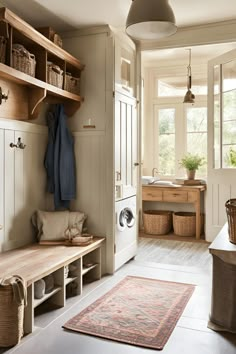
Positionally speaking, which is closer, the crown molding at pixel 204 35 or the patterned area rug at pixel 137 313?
the patterned area rug at pixel 137 313

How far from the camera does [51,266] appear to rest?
108 inches

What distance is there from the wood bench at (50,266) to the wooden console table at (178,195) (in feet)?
7.28

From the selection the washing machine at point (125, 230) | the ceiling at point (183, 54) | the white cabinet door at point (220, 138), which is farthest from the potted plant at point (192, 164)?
the washing machine at point (125, 230)

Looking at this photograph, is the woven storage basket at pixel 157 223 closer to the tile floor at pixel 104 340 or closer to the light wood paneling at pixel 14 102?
the tile floor at pixel 104 340

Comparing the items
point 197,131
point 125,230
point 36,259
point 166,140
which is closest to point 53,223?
point 36,259

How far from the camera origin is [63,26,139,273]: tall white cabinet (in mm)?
3707

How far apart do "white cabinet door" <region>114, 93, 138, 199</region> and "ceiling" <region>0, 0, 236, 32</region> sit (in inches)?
30.5

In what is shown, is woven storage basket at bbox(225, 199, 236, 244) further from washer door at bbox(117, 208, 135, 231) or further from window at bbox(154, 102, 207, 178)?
window at bbox(154, 102, 207, 178)

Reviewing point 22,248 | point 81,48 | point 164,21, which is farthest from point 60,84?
point 22,248

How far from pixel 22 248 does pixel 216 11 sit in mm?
2979

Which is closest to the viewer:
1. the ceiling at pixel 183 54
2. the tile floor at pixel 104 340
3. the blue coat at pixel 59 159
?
the tile floor at pixel 104 340

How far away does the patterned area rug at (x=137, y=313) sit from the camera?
248 cm

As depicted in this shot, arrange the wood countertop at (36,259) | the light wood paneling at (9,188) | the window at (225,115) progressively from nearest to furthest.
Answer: the wood countertop at (36,259)
the light wood paneling at (9,188)
the window at (225,115)

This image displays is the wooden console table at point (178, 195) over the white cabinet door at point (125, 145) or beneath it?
beneath
